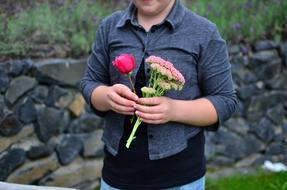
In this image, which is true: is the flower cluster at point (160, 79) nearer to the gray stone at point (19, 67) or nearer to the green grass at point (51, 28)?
the gray stone at point (19, 67)

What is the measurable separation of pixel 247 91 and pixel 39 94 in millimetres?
Answer: 1847

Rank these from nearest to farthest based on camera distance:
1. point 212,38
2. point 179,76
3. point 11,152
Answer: point 179,76, point 212,38, point 11,152

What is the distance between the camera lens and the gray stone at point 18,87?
3510 millimetres

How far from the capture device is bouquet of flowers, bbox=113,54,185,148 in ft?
6.12

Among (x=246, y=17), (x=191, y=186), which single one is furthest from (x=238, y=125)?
(x=191, y=186)

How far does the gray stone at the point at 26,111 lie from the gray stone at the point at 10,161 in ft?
0.70

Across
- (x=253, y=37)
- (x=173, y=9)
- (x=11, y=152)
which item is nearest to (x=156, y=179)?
(x=173, y=9)

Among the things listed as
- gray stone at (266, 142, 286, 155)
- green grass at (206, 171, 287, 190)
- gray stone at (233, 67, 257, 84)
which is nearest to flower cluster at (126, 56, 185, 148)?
green grass at (206, 171, 287, 190)

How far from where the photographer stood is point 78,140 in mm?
3951

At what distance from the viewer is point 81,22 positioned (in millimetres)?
4328

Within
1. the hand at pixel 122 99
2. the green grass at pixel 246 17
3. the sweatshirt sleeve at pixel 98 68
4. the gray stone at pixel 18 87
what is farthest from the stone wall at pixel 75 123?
the hand at pixel 122 99

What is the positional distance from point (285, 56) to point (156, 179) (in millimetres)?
2867

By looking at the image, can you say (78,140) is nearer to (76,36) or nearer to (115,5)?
(76,36)

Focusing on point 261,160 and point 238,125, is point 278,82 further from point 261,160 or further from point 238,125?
point 261,160
